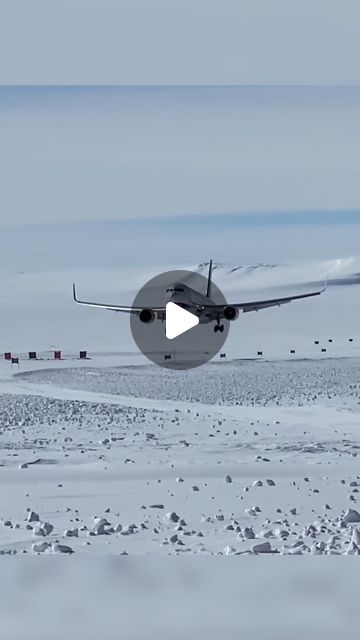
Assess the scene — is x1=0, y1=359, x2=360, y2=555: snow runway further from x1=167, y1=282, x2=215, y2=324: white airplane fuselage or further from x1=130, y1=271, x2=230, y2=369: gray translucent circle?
x1=167, y1=282, x2=215, y2=324: white airplane fuselage

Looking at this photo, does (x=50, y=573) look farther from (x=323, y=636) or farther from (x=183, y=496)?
(x=323, y=636)

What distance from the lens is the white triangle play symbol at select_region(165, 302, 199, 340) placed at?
2.92 meters

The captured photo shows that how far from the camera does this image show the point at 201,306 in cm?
288

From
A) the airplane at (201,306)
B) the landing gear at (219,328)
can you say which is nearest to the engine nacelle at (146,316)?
the airplane at (201,306)

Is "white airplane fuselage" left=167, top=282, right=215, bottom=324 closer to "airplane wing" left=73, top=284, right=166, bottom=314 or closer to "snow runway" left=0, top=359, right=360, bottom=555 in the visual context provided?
"airplane wing" left=73, top=284, right=166, bottom=314

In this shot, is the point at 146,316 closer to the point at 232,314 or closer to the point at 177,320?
the point at 177,320

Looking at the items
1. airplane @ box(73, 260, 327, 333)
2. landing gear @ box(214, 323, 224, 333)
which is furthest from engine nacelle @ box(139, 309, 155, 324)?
landing gear @ box(214, 323, 224, 333)

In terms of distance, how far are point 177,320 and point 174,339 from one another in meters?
0.07

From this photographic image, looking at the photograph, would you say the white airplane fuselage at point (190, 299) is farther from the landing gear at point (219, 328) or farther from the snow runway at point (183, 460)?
the snow runway at point (183, 460)

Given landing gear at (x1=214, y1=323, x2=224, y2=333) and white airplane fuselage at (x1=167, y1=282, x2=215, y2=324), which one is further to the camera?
landing gear at (x1=214, y1=323, x2=224, y2=333)

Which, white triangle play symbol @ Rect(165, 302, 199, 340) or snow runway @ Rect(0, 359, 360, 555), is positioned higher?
white triangle play symbol @ Rect(165, 302, 199, 340)

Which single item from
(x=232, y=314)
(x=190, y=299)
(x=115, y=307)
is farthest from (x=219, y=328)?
(x=115, y=307)

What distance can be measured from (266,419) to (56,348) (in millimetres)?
673

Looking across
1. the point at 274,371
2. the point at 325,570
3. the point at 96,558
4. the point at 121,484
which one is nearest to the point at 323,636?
the point at 325,570
